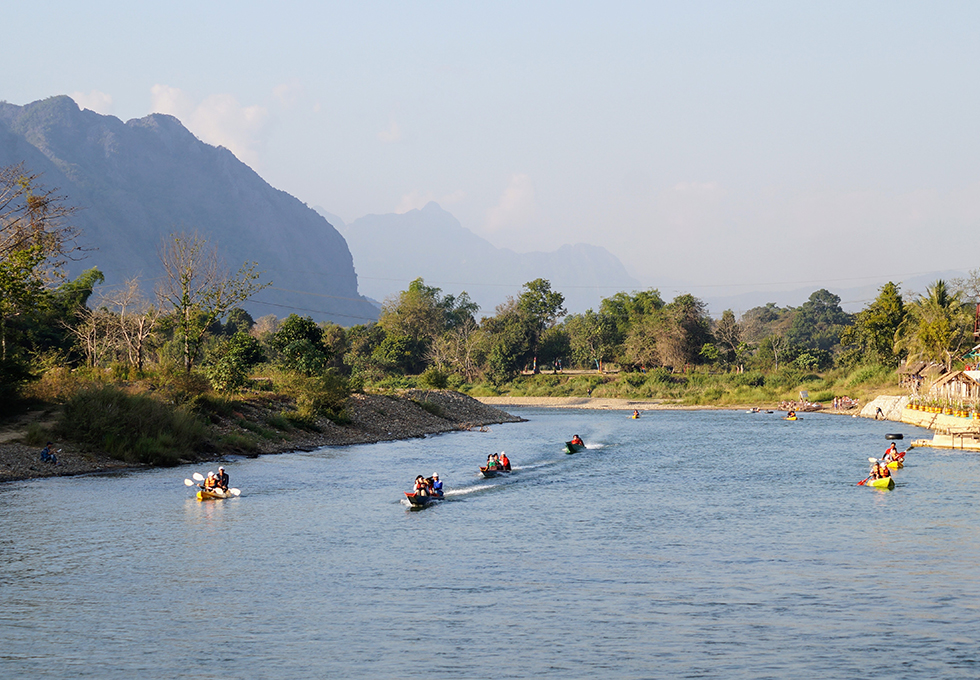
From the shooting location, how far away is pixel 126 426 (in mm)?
45969

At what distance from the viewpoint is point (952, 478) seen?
148 ft

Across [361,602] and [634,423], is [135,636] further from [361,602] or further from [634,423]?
[634,423]

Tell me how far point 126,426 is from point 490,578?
96.2 ft

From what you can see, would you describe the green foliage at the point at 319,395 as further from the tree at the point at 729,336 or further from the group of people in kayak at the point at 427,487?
the tree at the point at 729,336

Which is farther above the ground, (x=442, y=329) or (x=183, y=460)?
(x=442, y=329)

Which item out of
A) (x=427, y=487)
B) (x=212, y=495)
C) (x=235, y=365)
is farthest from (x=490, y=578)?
(x=235, y=365)

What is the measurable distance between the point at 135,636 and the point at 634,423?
260 feet

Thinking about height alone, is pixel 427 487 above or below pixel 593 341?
below

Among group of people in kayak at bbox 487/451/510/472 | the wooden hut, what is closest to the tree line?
the wooden hut

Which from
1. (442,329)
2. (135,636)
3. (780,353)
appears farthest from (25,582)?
(442,329)

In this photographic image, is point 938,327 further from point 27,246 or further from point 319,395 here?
point 27,246

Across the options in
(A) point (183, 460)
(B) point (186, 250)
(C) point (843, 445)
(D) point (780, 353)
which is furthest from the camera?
(D) point (780, 353)

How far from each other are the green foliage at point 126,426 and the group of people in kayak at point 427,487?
16.1m

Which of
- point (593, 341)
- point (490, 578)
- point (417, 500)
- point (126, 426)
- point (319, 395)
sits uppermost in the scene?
point (593, 341)
